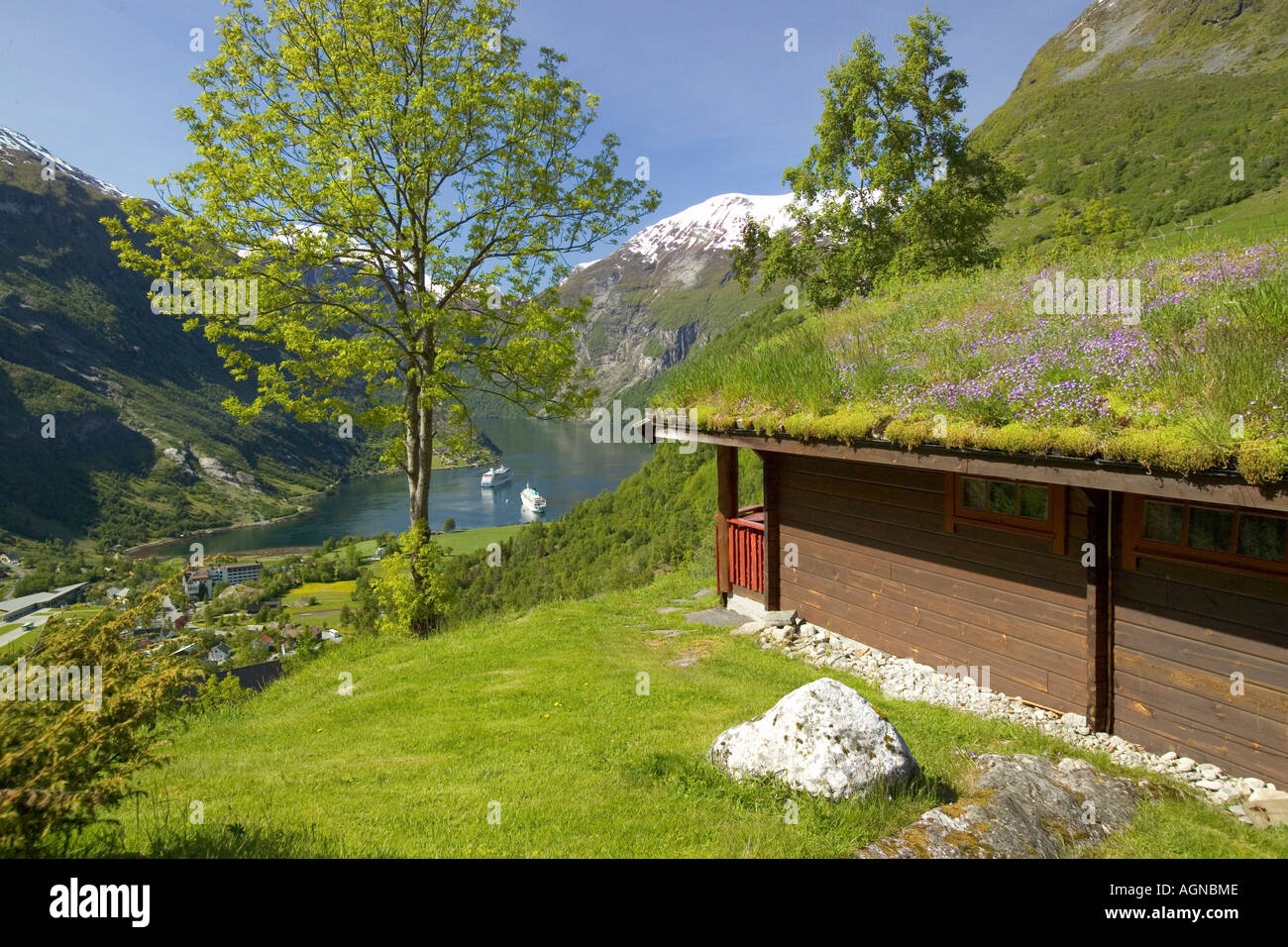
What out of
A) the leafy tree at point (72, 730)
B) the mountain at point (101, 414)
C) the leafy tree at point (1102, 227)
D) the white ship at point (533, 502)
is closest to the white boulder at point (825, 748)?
the leafy tree at point (72, 730)

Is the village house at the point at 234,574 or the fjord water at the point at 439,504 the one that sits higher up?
the fjord water at the point at 439,504

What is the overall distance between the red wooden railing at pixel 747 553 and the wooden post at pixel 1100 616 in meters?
5.67

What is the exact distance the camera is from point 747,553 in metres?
12.5

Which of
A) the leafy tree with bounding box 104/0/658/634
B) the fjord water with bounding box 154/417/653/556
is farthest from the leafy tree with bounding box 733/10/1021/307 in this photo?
the fjord water with bounding box 154/417/653/556

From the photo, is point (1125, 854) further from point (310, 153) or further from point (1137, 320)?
point (310, 153)

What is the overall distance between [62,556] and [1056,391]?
414 feet

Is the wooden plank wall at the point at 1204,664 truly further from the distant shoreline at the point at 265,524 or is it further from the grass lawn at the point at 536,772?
the distant shoreline at the point at 265,524

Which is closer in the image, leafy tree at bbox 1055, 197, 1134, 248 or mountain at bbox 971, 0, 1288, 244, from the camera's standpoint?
leafy tree at bbox 1055, 197, 1134, 248

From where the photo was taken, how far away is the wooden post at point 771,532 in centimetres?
1139

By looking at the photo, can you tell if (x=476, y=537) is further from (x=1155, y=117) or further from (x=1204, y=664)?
(x=1155, y=117)

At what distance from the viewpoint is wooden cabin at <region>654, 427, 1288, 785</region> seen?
216 inches

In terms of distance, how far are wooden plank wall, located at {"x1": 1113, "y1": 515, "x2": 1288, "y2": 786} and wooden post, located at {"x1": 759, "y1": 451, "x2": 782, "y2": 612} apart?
18.0ft

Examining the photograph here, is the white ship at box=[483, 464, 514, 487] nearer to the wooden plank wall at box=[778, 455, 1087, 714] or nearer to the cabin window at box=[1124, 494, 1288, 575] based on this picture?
the wooden plank wall at box=[778, 455, 1087, 714]

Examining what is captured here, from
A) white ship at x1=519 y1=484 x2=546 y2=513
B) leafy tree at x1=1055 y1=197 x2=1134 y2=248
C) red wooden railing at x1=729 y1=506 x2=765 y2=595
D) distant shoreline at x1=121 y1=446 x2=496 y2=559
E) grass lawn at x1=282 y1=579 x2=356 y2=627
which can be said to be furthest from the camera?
white ship at x1=519 y1=484 x2=546 y2=513
